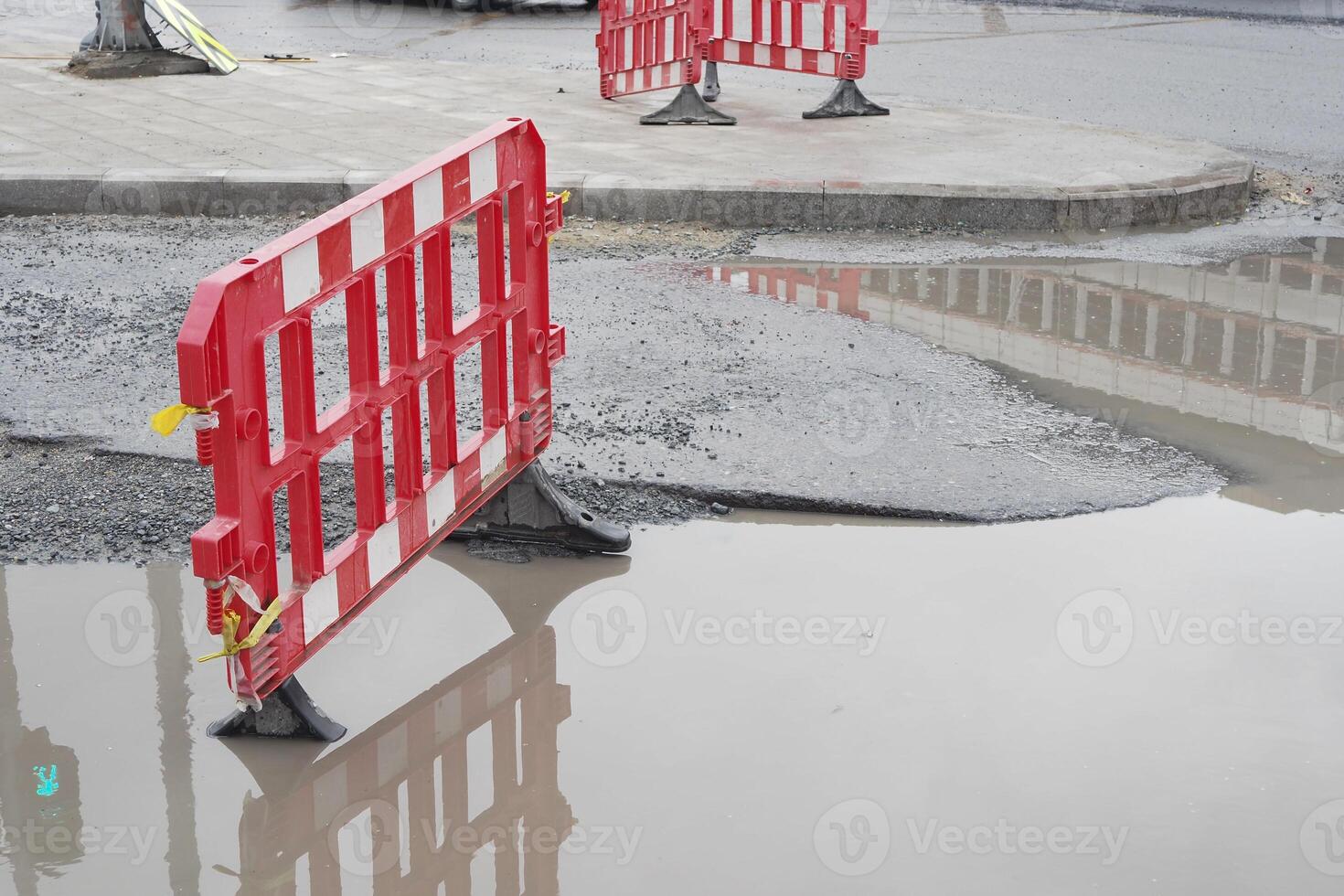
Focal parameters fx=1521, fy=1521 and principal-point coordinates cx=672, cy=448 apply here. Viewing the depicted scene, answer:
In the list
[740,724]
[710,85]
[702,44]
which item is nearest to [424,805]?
[740,724]

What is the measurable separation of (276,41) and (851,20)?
25.8ft

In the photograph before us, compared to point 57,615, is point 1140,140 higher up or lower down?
higher up

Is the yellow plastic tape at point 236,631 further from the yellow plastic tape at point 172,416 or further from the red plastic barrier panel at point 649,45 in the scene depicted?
the red plastic barrier panel at point 649,45

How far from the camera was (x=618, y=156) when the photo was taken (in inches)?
401

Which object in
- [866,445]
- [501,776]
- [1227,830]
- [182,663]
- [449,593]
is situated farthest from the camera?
[866,445]

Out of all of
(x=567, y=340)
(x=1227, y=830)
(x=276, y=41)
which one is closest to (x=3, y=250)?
(x=567, y=340)

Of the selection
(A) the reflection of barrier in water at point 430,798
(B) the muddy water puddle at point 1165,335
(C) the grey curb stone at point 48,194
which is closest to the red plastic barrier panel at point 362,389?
(A) the reflection of barrier in water at point 430,798

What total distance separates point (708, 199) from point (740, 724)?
5.62 m

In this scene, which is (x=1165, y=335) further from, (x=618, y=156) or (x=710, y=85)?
(x=710, y=85)

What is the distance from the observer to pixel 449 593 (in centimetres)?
469

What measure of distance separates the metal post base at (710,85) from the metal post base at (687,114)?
107cm

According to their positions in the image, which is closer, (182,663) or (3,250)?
(182,663)

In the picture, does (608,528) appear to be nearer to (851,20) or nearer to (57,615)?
(57,615)

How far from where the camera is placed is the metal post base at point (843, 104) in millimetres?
11695
